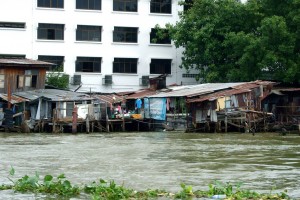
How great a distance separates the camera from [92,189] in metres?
12.5

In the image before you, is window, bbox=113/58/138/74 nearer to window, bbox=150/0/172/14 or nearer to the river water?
window, bbox=150/0/172/14

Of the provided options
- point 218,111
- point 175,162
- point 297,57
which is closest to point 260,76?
point 297,57

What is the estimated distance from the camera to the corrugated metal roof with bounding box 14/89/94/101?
38.8 metres

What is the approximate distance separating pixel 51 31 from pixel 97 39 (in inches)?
136

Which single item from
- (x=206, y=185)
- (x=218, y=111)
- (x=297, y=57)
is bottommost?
(x=206, y=185)

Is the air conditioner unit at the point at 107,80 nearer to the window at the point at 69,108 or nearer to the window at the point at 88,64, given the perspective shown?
the window at the point at 88,64

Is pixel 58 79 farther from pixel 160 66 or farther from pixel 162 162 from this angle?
pixel 162 162

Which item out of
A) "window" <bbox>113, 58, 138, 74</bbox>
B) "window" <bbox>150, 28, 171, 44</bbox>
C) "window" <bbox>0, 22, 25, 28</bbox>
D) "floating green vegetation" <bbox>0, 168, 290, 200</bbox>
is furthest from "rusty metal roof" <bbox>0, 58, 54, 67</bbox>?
"floating green vegetation" <bbox>0, 168, 290, 200</bbox>

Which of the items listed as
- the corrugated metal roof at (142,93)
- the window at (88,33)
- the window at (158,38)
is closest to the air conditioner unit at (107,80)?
the window at (88,33)

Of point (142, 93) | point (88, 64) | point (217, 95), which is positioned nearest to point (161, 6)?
point (88, 64)

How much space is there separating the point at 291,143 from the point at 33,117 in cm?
1726

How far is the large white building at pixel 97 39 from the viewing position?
150ft

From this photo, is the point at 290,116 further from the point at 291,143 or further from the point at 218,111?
the point at 291,143

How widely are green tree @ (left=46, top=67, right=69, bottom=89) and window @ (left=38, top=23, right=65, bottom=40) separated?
2566 mm
